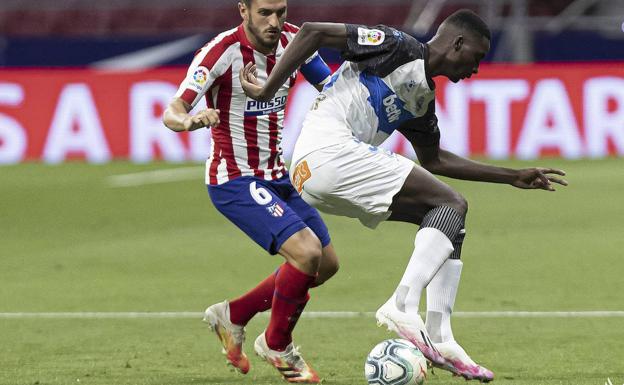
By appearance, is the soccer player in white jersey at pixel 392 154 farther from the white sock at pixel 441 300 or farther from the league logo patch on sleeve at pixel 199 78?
the league logo patch on sleeve at pixel 199 78

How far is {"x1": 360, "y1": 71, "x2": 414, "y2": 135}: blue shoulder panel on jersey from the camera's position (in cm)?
636

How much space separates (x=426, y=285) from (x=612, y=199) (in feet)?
33.3

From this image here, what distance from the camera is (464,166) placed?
6789 millimetres

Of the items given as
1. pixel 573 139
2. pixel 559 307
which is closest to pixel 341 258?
pixel 559 307

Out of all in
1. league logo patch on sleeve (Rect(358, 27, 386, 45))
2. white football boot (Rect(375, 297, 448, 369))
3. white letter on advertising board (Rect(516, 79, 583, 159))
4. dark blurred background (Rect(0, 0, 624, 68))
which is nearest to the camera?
white football boot (Rect(375, 297, 448, 369))

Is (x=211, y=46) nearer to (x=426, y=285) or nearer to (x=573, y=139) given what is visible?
(x=426, y=285)

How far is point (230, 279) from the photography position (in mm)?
10469

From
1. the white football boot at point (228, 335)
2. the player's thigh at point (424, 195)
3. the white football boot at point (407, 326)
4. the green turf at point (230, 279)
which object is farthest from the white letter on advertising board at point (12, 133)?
the white football boot at point (407, 326)

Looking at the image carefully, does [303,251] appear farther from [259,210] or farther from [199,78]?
[199,78]

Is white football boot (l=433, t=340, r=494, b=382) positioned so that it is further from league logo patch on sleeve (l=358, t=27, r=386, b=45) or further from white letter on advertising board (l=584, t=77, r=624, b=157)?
white letter on advertising board (l=584, t=77, r=624, b=157)

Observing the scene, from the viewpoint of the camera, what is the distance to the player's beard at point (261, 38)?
22.1 ft

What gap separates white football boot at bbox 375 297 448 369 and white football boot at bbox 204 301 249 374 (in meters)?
1.20

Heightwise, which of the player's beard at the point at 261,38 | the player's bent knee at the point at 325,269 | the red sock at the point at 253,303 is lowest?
the red sock at the point at 253,303

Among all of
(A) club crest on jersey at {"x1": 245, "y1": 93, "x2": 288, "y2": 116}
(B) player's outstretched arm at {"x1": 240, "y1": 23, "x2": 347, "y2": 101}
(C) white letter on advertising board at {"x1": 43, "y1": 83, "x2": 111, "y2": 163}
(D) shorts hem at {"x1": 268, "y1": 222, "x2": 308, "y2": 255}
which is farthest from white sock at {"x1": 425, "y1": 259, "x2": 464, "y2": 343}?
(C) white letter on advertising board at {"x1": 43, "y1": 83, "x2": 111, "y2": 163}
